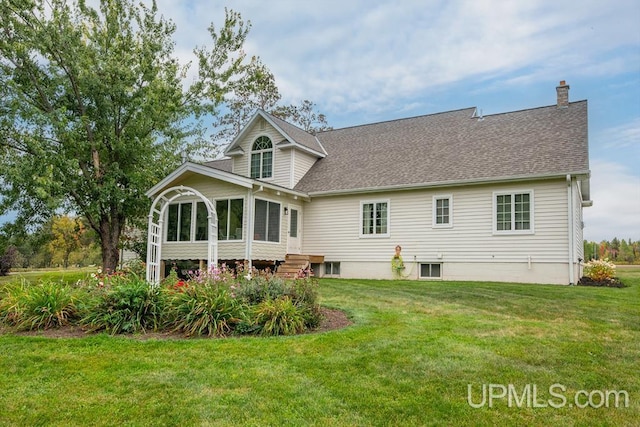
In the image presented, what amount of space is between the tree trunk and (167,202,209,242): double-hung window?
1.71 meters

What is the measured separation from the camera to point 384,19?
38.2 ft

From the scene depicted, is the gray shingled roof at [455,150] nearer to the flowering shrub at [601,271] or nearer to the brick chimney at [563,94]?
the brick chimney at [563,94]

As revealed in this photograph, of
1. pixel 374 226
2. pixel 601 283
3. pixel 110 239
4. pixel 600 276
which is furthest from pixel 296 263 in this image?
pixel 600 276

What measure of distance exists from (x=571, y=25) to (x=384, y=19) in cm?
442

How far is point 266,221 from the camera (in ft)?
50.2

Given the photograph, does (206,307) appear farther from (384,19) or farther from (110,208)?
(110,208)

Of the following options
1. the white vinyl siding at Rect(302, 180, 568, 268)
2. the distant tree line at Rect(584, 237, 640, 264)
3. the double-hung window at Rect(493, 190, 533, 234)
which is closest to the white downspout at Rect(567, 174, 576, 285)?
the white vinyl siding at Rect(302, 180, 568, 268)

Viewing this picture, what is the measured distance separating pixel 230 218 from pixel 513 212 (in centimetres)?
883

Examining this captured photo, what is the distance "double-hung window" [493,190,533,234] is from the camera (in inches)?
521

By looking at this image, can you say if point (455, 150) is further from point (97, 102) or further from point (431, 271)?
point (97, 102)

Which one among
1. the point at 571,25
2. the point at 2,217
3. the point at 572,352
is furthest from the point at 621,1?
the point at 2,217

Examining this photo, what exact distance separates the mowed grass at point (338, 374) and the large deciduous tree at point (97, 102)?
920 cm

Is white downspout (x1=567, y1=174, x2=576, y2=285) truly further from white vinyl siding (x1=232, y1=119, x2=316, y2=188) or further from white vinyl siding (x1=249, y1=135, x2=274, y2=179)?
white vinyl siding (x1=249, y1=135, x2=274, y2=179)

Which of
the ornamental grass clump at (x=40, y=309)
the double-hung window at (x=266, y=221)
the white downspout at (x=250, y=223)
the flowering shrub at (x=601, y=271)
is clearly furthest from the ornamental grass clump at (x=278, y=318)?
the flowering shrub at (x=601, y=271)
